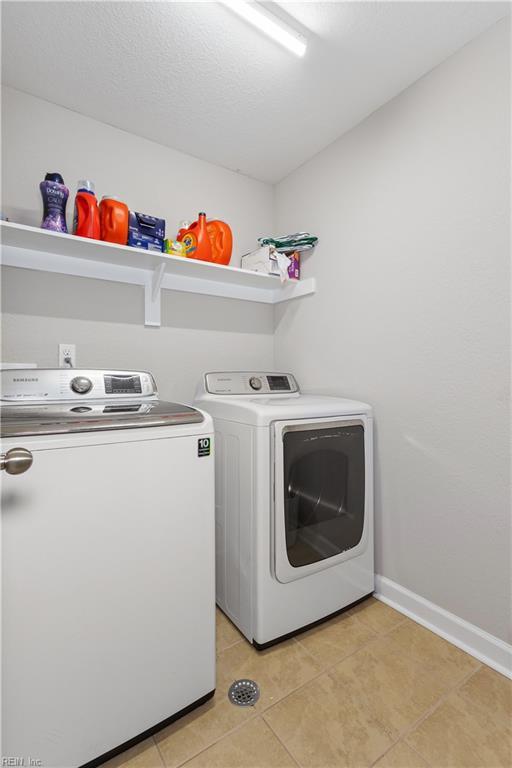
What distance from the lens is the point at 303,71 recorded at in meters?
1.59

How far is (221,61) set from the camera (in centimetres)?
153

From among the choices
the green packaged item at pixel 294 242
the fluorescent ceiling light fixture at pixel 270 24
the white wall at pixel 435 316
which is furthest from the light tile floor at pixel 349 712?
the fluorescent ceiling light fixture at pixel 270 24

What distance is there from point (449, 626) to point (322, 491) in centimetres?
76

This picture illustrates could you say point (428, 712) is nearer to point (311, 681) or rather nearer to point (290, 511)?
point (311, 681)

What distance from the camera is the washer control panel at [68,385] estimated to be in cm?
135

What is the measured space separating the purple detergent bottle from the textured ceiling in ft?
1.64

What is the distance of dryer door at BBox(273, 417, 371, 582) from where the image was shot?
1.45 meters

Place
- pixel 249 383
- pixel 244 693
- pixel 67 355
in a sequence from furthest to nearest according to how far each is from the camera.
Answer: pixel 249 383 < pixel 67 355 < pixel 244 693

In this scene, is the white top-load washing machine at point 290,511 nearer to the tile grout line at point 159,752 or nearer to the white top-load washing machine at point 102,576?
the white top-load washing machine at point 102,576

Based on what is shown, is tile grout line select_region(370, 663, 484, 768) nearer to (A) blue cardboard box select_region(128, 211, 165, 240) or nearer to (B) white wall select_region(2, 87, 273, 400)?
(B) white wall select_region(2, 87, 273, 400)

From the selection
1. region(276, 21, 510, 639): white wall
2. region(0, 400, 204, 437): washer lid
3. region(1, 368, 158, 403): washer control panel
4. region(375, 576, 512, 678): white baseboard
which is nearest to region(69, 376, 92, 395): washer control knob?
region(1, 368, 158, 403): washer control panel

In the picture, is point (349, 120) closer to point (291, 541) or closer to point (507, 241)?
point (507, 241)

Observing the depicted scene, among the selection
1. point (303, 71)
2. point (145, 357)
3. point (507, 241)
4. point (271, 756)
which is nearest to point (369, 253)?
point (507, 241)

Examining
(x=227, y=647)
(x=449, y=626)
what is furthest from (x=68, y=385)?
(x=449, y=626)
